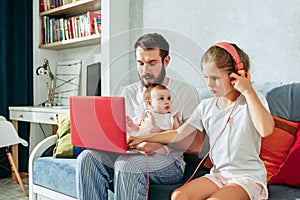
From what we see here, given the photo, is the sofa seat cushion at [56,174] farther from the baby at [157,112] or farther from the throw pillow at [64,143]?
the baby at [157,112]

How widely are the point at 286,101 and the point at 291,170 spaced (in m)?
0.32

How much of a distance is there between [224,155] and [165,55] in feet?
1.44

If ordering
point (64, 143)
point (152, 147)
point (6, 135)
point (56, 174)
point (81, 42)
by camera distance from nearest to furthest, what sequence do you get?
1. point (152, 147)
2. point (56, 174)
3. point (64, 143)
4. point (6, 135)
5. point (81, 42)

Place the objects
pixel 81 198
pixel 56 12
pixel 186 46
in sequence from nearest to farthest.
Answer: pixel 186 46 → pixel 81 198 → pixel 56 12

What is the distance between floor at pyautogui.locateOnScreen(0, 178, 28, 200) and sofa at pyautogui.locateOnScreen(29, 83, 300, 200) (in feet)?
2.59

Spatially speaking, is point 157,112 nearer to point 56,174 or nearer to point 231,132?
point 231,132

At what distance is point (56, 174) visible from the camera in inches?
77.7

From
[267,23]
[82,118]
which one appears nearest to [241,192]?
[82,118]

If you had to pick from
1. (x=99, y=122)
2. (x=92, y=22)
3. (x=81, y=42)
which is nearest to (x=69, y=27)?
(x=81, y=42)

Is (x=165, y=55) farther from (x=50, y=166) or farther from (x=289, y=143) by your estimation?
(x=50, y=166)

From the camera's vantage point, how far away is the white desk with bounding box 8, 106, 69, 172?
2.90 meters

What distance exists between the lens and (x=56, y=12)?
3.34m

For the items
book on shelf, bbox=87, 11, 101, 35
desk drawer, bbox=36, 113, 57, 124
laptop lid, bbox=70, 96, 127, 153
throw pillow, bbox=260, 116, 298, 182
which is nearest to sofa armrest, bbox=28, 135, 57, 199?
desk drawer, bbox=36, 113, 57, 124

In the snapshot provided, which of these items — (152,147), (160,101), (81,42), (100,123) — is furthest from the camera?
(81,42)
